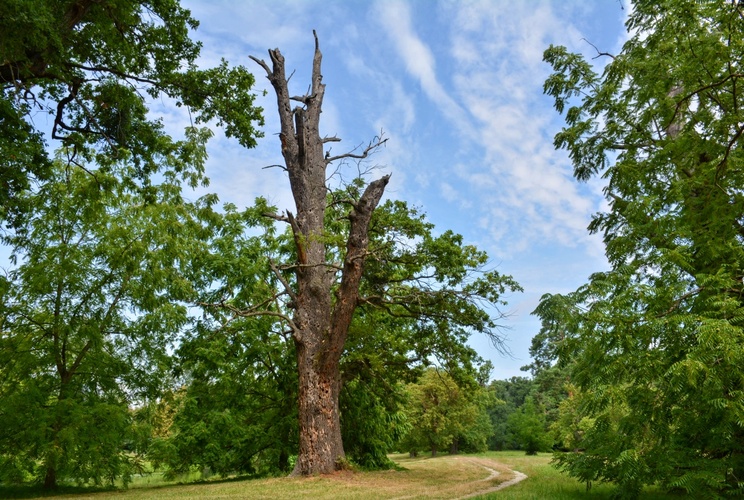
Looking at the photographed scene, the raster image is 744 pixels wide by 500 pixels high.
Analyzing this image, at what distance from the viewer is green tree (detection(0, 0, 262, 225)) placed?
8.58 metres

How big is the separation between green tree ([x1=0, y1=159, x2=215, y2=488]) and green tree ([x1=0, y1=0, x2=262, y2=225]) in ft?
4.95

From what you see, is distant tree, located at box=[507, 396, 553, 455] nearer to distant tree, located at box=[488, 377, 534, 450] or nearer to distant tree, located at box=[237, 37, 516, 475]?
distant tree, located at box=[488, 377, 534, 450]

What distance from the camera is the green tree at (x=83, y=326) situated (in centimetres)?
1264

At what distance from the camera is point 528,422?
4206 cm

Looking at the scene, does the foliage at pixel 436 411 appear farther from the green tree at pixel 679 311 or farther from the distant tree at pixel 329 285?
the green tree at pixel 679 311

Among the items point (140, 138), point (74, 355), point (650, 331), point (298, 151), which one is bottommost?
point (650, 331)

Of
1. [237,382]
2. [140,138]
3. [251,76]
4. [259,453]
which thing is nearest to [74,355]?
[237,382]

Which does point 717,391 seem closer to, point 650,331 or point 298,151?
point 650,331

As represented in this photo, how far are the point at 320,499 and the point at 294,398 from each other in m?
9.37

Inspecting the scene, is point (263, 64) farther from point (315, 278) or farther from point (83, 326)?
point (83, 326)

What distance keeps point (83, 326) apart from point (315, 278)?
23.3 ft

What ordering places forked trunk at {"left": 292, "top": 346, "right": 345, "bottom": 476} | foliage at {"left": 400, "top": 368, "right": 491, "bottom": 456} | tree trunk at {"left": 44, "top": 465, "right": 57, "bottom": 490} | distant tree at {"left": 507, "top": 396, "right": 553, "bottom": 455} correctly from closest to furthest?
forked trunk at {"left": 292, "top": 346, "right": 345, "bottom": 476}
tree trunk at {"left": 44, "top": 465, "right": 57, "bottom": 490}
foliage at {"left": 400, "top": 368, "right": 491, "bottom": 456}
distant tree at {"left": 507, "top": 396, "right": 553, "bottom": 455}

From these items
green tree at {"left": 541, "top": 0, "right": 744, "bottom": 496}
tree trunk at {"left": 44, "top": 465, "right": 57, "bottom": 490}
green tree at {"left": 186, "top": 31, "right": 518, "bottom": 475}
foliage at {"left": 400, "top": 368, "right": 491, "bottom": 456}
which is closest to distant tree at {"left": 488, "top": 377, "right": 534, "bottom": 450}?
foliage at {"left": 400, "top": 368, "right": 491, "bottom": 456}

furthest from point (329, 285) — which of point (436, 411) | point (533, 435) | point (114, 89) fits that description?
point (533, 435)
